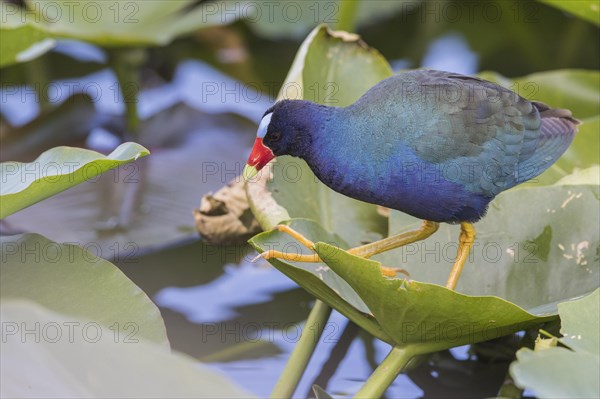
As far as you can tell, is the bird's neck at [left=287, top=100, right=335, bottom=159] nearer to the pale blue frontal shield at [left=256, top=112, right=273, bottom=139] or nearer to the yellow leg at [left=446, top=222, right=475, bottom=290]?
the pale blue frontal shield at [left=256, top=112, right=273, bottom=139]

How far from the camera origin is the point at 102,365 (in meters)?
1.19

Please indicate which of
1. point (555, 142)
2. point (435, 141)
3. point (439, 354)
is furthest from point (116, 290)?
point (555, 142)

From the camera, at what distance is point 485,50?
341cm

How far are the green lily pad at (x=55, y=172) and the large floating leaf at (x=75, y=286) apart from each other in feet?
0.36

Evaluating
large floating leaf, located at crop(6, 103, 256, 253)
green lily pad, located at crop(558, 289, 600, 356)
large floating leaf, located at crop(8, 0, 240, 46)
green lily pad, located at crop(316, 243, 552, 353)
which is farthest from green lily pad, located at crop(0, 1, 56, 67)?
green lily pad, located at crop(558, 289, 600, 356)

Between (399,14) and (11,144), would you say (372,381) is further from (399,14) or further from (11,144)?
(399,14)

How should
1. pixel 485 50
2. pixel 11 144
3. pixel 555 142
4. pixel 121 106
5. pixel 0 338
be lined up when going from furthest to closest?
pixel 485 50
pixel 121 106
pixel 11 144
pixel 555 142
pixel 0 338

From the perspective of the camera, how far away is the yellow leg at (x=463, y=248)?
186cm

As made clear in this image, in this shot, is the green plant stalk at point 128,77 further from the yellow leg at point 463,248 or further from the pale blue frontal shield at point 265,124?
the yellow leg at point 463,248

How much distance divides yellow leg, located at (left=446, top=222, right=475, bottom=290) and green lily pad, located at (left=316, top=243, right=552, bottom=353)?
156 mm

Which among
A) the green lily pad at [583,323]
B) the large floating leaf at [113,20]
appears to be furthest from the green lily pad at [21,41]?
the green lily pad at [583,323]

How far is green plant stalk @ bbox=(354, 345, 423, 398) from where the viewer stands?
66.9 inches

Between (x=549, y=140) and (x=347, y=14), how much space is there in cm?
89

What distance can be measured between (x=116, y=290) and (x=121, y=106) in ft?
4.72
